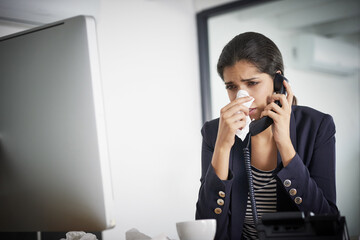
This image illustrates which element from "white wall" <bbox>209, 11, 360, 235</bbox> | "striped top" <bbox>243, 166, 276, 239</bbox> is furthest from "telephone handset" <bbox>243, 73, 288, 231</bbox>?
"white wall" <bbox>209, 11, 360, 235</bbox>

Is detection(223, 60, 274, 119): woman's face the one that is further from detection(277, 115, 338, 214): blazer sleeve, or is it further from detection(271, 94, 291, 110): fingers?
detection(277, 115, 338, 214): blazer sleeve

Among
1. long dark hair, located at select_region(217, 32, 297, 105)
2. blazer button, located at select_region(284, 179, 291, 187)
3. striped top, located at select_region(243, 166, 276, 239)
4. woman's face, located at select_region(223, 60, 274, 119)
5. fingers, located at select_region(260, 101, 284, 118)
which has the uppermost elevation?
long dark hair, located at select_region(217, 32, 297, 105)

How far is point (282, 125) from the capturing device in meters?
1.26

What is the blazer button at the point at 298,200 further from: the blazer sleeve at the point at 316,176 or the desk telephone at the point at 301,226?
the desk telephone at the point at 301,226

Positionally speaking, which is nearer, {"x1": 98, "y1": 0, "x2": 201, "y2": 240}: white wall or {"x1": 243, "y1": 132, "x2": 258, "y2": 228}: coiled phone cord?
{"x1": 243, "y1": 132, "x2": 258, "y2": 228}: coiled phone cord

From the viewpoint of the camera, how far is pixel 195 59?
3.50 m

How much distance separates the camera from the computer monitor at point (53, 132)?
0.77 m

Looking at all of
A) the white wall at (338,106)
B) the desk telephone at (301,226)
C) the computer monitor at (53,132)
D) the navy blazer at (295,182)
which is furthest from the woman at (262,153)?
the white wall at (338,106)

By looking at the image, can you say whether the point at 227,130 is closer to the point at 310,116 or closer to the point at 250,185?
the point at 250,185

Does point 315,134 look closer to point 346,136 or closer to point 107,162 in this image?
point 107,162

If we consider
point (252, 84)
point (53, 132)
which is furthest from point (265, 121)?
point (53, 132)

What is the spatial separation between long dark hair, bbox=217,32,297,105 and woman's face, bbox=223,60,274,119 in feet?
0.07

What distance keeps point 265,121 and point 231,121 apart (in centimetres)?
13

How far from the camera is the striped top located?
142cm
